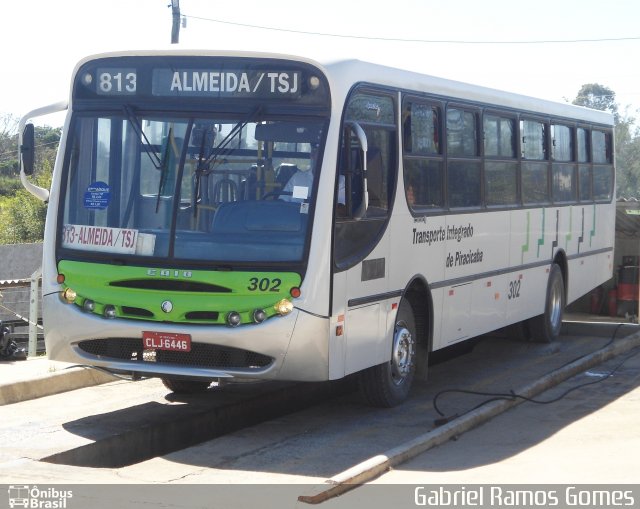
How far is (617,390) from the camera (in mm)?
12812

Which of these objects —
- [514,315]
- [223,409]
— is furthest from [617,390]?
[223,409]

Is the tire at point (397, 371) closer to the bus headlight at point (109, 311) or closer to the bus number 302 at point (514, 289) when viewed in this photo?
the bus headlight at point (109, 311)

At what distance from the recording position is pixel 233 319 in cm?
941

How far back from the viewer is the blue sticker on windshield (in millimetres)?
9969

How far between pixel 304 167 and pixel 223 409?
2630 mm

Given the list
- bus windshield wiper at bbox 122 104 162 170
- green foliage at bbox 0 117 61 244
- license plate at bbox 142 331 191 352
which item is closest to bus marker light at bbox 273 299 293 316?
license plate at bbox 142 331 191 352

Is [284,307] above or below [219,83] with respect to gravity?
below

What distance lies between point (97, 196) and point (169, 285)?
1031 millimetres

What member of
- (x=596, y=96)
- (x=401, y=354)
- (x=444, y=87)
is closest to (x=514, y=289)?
(x=444, y=87)

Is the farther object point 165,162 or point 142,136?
point 142,136

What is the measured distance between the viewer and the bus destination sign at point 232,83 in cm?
969

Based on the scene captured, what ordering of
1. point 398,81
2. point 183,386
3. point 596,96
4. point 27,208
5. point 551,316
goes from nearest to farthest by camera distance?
point 398,81 → point 183,386 → point 551,316 → point 27,208 → point 596,96
